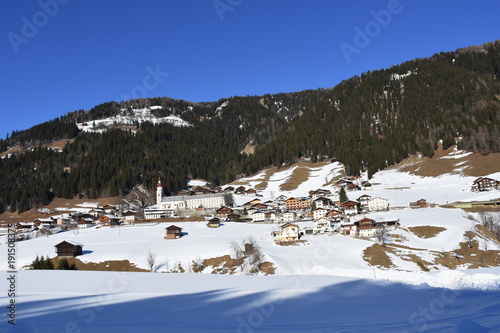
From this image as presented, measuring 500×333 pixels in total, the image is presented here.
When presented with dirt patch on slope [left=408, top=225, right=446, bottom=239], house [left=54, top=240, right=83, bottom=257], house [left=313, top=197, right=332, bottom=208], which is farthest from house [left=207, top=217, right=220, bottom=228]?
dirt patch on slope [left=408, top=225, right=446, bottom=239]

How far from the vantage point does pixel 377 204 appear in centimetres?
9400

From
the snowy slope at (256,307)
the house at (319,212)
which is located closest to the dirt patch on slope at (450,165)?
the house at (319,212)

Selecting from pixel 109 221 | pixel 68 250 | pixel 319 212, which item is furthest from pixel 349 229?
pixel 109 221

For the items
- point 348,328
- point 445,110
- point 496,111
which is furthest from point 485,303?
point 445,110

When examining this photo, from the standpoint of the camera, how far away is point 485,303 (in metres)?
14.7

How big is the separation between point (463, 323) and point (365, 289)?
8.54 metres

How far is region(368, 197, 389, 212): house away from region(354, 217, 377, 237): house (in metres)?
20.7

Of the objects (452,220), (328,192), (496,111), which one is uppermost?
(496,111)

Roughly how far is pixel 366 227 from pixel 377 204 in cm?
2391

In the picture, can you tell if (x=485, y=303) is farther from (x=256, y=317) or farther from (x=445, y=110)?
(x=445, y=110)

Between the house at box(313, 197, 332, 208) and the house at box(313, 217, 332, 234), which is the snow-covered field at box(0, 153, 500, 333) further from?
the house at box(313, 197, 332, 208)

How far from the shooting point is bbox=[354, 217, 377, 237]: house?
7162cm

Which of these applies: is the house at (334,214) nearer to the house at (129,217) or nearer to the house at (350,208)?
the house at (350,208)

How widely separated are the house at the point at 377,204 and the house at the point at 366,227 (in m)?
20.7
